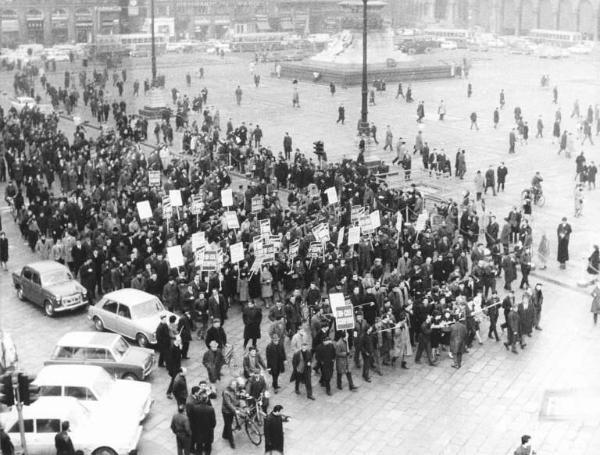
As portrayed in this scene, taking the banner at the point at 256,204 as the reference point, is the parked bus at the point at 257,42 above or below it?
above

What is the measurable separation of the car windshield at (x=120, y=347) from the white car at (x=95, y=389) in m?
1.27

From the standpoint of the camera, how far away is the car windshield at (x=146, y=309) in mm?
19766

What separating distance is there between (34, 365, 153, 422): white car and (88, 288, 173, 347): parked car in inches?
123

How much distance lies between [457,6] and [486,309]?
82.0 metres

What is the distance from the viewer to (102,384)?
631 inches

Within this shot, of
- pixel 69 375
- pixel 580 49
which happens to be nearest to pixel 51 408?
pixel 69 375

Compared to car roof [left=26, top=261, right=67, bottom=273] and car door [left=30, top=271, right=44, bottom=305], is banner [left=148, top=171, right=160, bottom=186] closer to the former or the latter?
car roof [left=26, top=261, right=67, bottom=273]

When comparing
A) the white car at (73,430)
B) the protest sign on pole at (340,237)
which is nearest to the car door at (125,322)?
the white car at (73,430)

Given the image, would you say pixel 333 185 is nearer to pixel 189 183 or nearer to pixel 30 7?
pixel 189 183

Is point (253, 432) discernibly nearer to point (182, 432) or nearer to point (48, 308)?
point (182, 432)

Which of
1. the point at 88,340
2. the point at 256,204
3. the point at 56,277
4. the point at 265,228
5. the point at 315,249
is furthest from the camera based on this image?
the point at 256,204

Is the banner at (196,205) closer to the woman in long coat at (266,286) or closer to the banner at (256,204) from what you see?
the banner at (256,204)

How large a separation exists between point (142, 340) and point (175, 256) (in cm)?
289

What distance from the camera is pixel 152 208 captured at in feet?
91.7
